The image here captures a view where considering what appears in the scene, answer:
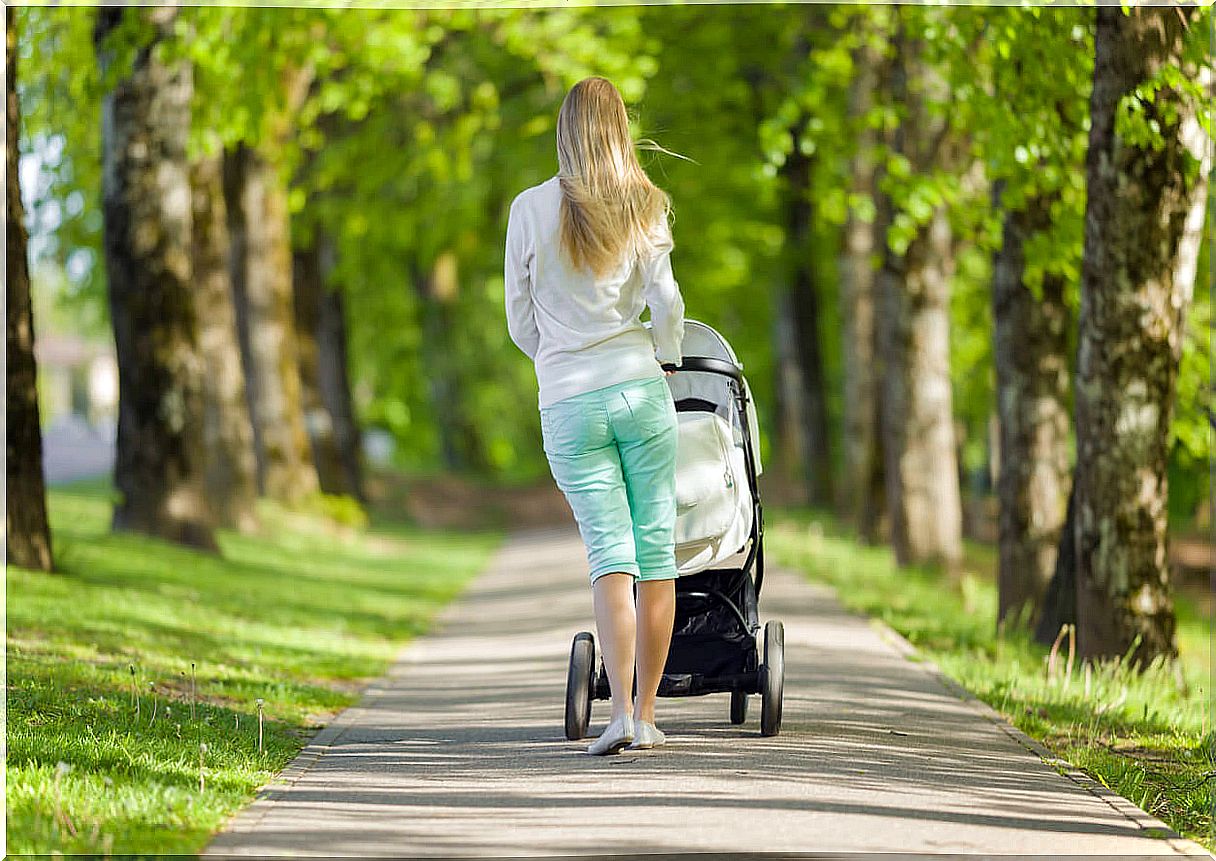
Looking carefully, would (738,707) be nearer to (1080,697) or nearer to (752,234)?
(1080,697)

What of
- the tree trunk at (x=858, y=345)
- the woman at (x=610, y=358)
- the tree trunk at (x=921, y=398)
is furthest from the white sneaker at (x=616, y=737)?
the tree trunk at (x=858, y=345)

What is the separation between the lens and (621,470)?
22.1ft

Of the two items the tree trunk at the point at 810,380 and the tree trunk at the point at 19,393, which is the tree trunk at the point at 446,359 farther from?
the tree trunk at the point at 19,393

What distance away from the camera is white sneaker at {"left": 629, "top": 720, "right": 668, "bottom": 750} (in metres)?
6.70

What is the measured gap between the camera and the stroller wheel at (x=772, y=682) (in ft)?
22.9

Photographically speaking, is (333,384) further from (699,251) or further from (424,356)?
(424,356)

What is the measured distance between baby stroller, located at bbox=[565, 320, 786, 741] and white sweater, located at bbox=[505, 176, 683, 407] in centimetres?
26

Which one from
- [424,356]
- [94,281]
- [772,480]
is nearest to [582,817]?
[94,281]

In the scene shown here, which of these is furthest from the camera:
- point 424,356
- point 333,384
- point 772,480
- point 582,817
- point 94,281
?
point 424,356

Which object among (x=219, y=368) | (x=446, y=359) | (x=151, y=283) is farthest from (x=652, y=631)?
(x=446, y=359)

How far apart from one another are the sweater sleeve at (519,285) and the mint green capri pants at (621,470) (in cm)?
32

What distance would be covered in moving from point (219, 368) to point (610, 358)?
13250 mm

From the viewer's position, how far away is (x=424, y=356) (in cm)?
4059

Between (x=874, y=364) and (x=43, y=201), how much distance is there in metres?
10.9
